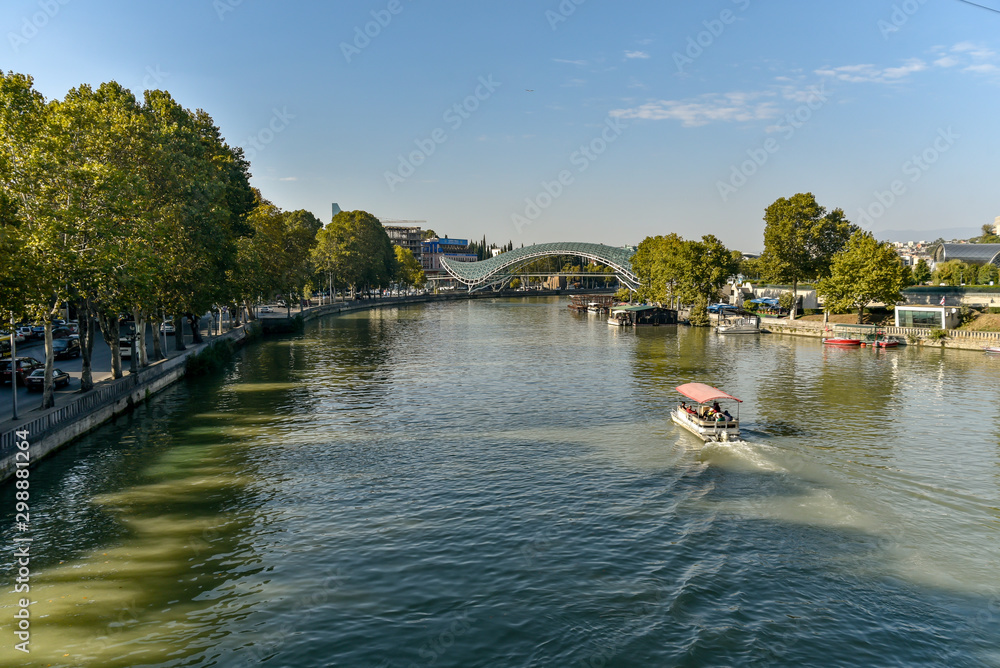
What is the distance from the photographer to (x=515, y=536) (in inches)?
856

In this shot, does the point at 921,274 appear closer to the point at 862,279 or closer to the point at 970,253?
the point at 970,253

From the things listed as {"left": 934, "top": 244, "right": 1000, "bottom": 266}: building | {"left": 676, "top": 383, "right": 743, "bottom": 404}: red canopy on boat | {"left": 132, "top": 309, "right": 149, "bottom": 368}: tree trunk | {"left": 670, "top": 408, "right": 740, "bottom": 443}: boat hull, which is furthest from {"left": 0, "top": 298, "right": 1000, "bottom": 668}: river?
{"left": 934, "top": 244, "right": 1000, "bottom": 266}: building

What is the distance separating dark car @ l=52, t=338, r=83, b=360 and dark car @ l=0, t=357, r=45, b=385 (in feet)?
36.3

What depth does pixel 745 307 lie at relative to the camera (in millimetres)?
117188

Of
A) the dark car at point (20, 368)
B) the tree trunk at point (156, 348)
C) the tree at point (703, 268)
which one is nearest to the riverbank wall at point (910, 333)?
the tree at point (703, 268)

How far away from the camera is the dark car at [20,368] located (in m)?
39.5

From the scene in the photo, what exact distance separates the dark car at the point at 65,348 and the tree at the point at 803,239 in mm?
91920

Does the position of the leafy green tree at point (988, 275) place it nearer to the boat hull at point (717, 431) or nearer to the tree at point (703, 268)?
the tree at point (703, 268)

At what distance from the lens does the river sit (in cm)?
1582

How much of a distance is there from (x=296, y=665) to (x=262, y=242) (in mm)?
76499

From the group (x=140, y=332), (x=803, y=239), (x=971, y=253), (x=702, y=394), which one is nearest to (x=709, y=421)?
(x=702, y=394)

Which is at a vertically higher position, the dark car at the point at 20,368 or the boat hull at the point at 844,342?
the dark car at the point at 20,368

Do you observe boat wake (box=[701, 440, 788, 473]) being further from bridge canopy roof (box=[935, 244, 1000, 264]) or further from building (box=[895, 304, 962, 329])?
bridge canopy roof (box=[935, 244, 1000, 264])

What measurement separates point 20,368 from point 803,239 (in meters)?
98.4
